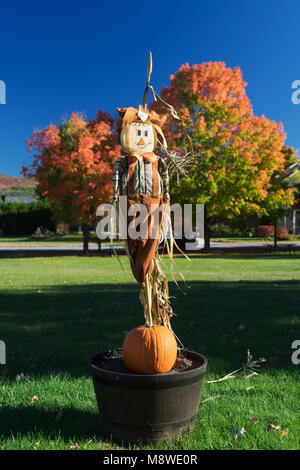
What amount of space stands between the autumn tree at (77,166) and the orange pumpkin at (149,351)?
16.4m

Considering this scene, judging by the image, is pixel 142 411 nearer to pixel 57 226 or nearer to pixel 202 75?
pixel 202 75

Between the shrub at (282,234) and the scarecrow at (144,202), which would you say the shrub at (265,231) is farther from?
the scarecrow at (144,202)

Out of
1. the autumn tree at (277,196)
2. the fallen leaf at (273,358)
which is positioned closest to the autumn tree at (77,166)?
the autumn tree at (277,196)

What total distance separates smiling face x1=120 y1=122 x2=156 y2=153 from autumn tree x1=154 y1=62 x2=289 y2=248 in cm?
1713

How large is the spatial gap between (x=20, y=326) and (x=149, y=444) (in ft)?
13.1

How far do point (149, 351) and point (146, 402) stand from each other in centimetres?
36

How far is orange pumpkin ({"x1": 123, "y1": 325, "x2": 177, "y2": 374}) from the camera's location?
2.95 meters

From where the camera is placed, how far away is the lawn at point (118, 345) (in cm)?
305

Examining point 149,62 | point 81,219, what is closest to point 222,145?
point 81,219

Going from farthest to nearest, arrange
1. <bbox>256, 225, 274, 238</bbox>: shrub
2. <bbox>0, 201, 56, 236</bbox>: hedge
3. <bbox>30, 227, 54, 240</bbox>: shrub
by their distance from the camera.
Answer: <bbox>0, 201, 56, 236</bbox>: hedge
<bbox>30, 227, 54, 240</bbox>: shrub
<bbox>256, 225, 274, 238</bbox>: shrub

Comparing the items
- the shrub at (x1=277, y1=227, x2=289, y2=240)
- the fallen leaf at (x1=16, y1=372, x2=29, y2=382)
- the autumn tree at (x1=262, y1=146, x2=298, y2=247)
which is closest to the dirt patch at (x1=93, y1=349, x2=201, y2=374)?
the fallen leaf at (x1=16, y1=372, x2=29, y2=382)

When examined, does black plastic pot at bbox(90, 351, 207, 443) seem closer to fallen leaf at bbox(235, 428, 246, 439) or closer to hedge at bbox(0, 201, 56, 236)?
fallen leaf at bbox(235, 428, 246, 439)

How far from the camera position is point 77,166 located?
19422mm
